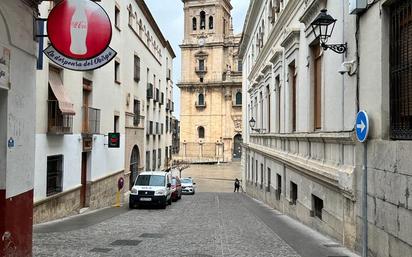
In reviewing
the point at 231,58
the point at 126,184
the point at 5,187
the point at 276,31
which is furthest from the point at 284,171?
the point at 231,58

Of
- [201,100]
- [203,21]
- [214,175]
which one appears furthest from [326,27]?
[203,21]

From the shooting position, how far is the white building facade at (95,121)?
14812 millimetres

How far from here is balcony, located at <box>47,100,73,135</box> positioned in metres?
14.9

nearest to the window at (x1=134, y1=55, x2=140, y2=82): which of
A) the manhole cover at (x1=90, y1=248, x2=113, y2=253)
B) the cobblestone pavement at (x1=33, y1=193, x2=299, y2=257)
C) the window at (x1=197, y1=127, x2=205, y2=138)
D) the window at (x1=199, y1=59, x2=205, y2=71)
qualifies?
the cobblestone pavement at (x1=33, y1=193, x2=299, y2=257)

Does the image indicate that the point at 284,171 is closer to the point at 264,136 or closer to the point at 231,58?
the point at 264,136

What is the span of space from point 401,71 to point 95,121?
49.0 feet

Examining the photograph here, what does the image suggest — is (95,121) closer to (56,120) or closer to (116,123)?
(56,120)

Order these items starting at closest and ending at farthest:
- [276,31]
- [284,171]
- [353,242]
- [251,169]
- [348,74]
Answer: [353,242] → [348,74] → [284,171] → [276,31] → [251,169]

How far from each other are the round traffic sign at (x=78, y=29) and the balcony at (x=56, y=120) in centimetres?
859

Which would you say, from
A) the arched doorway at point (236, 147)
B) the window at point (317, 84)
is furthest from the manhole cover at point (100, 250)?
the arched doorway at point (236, 147)

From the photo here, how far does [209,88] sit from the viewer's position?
80688 millimetres

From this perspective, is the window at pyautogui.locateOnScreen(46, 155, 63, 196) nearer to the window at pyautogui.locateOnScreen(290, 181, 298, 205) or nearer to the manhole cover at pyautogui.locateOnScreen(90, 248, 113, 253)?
the manhole cover at pyautogui.locateOnScreen(90, 248, 113, 253)

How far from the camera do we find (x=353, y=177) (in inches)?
340

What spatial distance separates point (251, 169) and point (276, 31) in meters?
14.1
